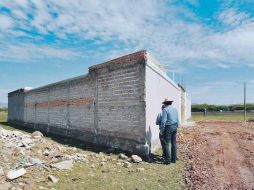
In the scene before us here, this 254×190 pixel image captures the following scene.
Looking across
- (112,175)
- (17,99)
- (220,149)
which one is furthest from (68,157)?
(17,99)

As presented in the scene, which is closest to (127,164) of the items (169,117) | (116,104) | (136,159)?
(136,159)

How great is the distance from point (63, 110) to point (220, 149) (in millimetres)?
8215

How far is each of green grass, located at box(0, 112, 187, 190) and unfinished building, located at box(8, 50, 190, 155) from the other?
136 cm

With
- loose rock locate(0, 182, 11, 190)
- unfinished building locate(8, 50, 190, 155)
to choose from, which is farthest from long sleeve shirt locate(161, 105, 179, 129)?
loose rock locate(0, 182, 11, 190)

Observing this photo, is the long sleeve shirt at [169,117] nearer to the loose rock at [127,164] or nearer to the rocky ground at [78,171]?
the rocky ground at [78,171]

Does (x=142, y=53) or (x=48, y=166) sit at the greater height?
(x=142, y=53)

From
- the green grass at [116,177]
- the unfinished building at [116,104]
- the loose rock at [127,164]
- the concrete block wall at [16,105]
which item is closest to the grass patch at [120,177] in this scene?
the green grass at [116,177]

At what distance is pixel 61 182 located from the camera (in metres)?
6.98

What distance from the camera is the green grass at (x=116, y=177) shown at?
22.3 ft

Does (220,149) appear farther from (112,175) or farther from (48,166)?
(48,166)

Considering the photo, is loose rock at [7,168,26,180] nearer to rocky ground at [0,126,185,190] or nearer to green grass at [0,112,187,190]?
rocky ground at [0,126,185,190]

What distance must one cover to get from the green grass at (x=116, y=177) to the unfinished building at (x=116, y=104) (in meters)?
1.36

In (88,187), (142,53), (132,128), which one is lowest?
(88,187)

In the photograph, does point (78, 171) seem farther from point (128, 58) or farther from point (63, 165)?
point (128, 58)
